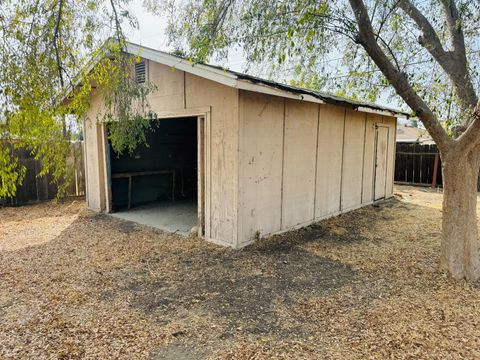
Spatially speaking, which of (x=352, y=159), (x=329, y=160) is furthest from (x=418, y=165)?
(x=329, y=160)

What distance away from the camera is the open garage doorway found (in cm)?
737

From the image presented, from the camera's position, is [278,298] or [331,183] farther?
[331,183]

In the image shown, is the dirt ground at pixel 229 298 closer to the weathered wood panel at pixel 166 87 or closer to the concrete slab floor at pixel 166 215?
the concrete slab floor at pixel 166 215

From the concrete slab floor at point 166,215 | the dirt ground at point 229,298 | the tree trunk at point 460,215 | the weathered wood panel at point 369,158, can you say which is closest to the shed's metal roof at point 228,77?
the tree trunk at point 460,215

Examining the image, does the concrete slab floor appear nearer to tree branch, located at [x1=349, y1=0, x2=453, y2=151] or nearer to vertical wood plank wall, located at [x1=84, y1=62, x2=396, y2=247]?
vertical wood plank wall, located at [x1=84, y1=62, x2=396, y2=247]

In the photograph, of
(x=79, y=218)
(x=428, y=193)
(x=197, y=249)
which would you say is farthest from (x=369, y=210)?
(x=79, y=218)

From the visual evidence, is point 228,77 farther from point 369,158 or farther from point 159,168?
point 369,158

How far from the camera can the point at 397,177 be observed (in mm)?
13805

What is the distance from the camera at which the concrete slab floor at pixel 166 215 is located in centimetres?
648

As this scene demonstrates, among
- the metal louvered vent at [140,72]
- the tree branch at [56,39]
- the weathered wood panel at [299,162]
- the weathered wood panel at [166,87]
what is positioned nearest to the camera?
the tree branch at [56,39]

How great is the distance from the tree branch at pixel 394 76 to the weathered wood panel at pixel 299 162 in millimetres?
2158

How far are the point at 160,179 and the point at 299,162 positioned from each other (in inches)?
181

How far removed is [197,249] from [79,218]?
3454mm

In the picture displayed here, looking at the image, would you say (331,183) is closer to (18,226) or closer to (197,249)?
(197,249)
